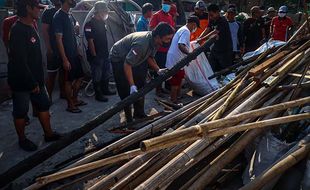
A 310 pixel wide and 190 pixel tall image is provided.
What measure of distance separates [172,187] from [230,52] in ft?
16.0

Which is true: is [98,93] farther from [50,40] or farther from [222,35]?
[222,35]

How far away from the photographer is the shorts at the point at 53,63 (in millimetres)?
5673

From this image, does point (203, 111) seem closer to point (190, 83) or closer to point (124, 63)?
point (124, 63)

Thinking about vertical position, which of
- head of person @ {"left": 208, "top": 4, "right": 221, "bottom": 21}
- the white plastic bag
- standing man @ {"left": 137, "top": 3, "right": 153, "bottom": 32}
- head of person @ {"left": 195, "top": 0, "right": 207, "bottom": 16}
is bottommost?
the white plastic bag

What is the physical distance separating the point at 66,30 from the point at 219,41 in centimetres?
318

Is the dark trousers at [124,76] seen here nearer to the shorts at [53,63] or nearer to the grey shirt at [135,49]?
the grey shirt at [135,49]

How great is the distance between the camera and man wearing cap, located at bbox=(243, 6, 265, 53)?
859 centimetres

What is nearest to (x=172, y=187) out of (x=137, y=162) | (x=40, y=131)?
(x=137, y=162)

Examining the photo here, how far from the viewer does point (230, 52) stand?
7316mm

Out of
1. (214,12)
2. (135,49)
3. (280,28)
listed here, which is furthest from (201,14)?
(135,49)

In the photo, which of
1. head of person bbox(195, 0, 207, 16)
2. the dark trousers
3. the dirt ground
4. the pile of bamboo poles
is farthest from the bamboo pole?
head of person bbox(195, 0, 207, 16)

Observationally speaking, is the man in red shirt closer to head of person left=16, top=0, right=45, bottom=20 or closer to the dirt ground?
the dirt ground

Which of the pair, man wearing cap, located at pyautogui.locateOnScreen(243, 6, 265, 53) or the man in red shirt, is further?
man wearing cap, located at pyautogui.locateOnScreen(243, 6, 265, 53)

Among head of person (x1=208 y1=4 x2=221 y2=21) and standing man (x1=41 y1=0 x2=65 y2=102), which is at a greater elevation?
head of person (x1=208 y1=4 x2=221 y2=21)
